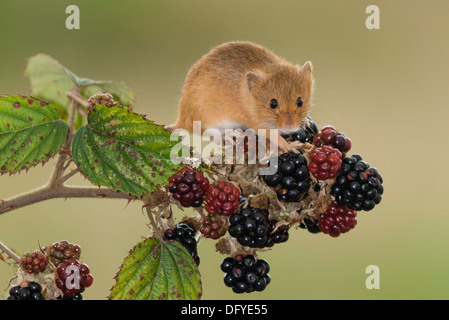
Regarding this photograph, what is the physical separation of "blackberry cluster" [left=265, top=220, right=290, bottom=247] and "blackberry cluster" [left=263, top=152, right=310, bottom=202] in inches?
2.5

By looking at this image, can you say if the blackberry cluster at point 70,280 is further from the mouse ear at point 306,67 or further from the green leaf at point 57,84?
the mouse ear at point 306,67

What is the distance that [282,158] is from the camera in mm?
893

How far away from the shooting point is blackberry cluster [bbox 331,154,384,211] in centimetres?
89

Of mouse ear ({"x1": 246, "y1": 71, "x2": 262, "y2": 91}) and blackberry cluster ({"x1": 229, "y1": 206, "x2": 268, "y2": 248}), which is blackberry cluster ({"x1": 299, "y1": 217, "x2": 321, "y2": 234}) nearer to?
blackberry cluster ({"x1": 229, "y1": 206, "x2": 268, "y2": 248})

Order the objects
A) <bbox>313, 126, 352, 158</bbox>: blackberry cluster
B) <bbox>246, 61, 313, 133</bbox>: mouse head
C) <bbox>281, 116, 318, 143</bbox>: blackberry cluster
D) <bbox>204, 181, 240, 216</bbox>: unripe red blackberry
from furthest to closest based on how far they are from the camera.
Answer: <bbox>246, 61, 313, 133</bbox>: mouse head < <bbox>281, 116, 318, 143</bbox>: blackberry cluster < <bbox>313, 126, 352, 158</bbox>: blackberry cluster < <bbox>204, 181, 240, 216</bbox>: unripe red blackberry

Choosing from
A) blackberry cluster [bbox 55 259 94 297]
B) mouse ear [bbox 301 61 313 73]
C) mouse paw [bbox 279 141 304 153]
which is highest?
mouse ear [bbox 301 61 313 73]

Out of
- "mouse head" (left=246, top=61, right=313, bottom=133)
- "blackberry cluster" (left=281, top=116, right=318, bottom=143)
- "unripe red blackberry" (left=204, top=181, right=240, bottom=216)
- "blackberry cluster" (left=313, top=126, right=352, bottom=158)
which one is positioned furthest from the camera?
"mouse head" (left=246, top=61, right=313, bottom=133)

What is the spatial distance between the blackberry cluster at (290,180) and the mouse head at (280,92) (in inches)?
11.8

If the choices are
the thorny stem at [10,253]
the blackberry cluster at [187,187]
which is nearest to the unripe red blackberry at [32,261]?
the thorny stem at [10,253]

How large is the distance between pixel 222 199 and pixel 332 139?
0.26m

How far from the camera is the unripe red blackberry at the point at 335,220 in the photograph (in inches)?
36.5

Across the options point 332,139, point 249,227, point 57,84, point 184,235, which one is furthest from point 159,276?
point 57,84

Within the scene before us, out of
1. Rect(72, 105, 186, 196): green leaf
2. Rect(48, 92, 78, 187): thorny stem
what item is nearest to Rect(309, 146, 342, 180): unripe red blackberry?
Rect(72, 105, 186, 196): green leaf

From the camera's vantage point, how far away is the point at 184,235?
0.91m
